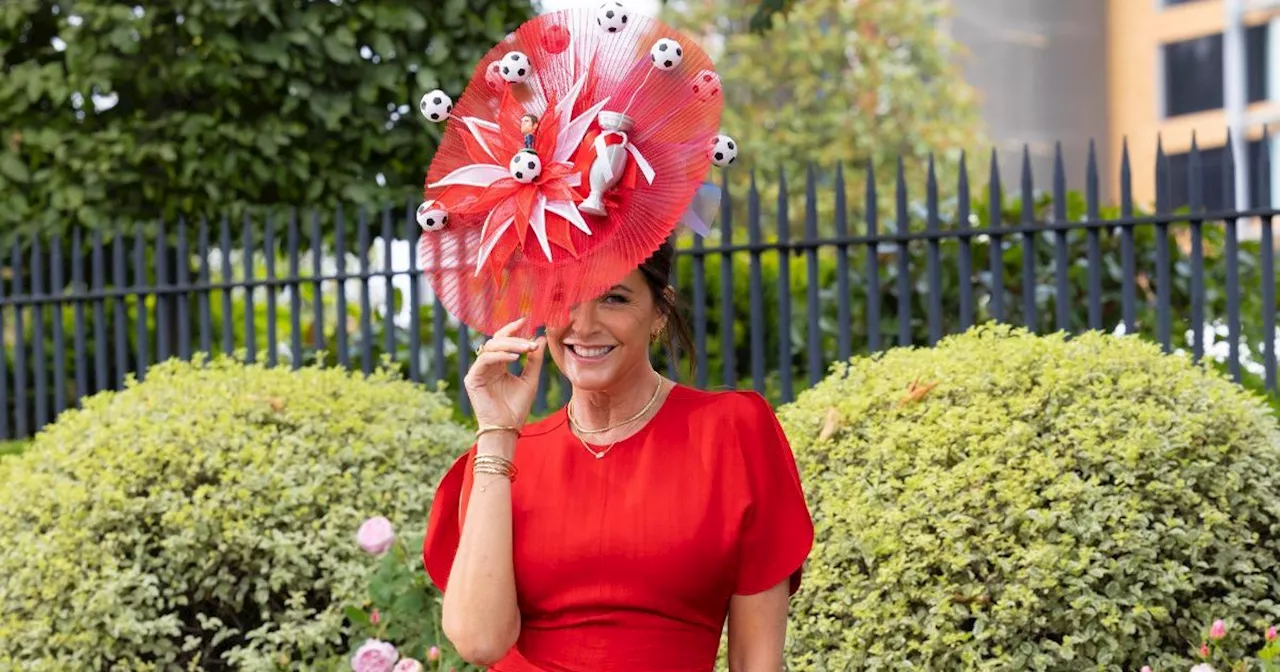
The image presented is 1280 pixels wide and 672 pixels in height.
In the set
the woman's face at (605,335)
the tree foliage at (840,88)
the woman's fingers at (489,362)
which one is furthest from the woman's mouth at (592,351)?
the tree foliage at (840,88)

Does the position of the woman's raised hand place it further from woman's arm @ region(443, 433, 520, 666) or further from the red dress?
the red dress

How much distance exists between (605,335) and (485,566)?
42 centimetres

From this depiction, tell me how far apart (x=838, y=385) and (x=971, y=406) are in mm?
487

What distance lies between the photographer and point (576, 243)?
92.7 inches

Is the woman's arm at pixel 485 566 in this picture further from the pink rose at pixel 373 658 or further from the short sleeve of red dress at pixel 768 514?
the pink rose at pixel 373 658

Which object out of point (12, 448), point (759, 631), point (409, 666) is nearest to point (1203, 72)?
point (12, 448)

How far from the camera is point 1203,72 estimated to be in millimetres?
34031

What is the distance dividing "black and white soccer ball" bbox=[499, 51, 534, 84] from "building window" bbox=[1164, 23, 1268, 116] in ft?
106

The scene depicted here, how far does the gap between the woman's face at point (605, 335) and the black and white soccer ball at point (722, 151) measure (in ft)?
0.74

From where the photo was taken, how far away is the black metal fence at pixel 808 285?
19.3 ft

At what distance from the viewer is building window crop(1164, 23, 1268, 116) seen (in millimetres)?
31781

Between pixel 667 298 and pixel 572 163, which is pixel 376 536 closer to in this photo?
pixel 667 298

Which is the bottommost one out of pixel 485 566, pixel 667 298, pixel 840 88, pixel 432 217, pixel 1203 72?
pixel 485 566

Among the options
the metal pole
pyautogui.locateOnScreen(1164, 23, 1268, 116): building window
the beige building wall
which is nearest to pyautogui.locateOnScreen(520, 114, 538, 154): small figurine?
the beige building wall
